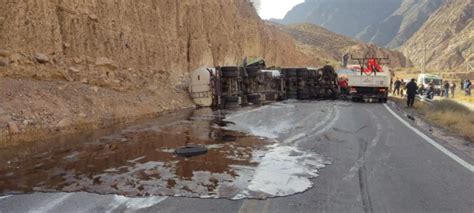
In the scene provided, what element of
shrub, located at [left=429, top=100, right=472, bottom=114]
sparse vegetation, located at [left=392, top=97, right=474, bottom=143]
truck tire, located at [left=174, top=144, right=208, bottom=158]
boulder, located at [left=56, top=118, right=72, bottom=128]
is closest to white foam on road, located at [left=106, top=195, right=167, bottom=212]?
truck tire, located at [left=174, top=144, right=208, bottom=158]

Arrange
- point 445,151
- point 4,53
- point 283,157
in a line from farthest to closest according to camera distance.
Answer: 1. point 4,53
2. point 445,151
3. point 283,157

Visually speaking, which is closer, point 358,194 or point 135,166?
point 358,194

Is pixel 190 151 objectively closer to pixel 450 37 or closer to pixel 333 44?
pixel 333 44

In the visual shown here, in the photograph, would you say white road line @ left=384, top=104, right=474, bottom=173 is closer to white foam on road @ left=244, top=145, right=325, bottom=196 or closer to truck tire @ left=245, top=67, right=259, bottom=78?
white foam on road @ left=244, top=145, right=325, bottom=196

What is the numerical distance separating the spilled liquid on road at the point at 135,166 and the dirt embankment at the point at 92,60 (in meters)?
2.17

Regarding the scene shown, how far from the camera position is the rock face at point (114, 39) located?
1441cm

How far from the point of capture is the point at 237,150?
9648 mm

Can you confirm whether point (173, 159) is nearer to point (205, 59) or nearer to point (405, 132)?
point (405, 132)

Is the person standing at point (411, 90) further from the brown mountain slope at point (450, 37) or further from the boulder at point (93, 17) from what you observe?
the brown mountain slope at point (450, 37)

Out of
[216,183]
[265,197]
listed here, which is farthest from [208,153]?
[265,197]

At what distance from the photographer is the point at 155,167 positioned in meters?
7.93

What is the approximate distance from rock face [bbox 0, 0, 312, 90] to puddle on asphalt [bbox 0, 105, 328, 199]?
16.5 feet

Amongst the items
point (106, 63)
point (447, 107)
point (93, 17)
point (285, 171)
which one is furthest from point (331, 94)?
point (285, 171)

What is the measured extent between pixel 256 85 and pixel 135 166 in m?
19.2
